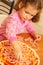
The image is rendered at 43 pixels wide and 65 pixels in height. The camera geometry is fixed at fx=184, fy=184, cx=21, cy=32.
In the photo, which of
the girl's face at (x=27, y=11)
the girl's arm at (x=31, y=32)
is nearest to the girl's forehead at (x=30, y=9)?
the girl's face at (x=27, y=11)

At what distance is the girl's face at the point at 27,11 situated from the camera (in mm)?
729

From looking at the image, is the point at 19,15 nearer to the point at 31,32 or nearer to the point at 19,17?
the point at 19,17

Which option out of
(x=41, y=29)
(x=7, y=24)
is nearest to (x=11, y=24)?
(x=7, y=24)

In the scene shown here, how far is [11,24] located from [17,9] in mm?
77

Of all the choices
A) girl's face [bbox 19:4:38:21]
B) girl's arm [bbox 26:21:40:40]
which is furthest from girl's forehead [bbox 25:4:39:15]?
girl's arm [bbox 26:21:40:40]

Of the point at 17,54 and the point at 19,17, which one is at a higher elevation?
the point at 19,17

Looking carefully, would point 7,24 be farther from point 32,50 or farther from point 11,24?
point 32,50

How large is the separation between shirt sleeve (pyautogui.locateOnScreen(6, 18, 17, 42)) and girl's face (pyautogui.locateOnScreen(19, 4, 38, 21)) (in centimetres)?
5

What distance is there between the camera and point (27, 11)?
2.40ft

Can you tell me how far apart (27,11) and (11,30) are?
10 cm

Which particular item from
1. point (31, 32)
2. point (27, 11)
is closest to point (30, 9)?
point (27, 11)

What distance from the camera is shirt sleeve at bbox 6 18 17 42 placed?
2.30 feet

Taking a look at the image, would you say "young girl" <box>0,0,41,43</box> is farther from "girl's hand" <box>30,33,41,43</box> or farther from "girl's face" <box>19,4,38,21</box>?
"girl's hand" <box>30,33,41,43</box>

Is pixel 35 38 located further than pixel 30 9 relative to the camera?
Yes
